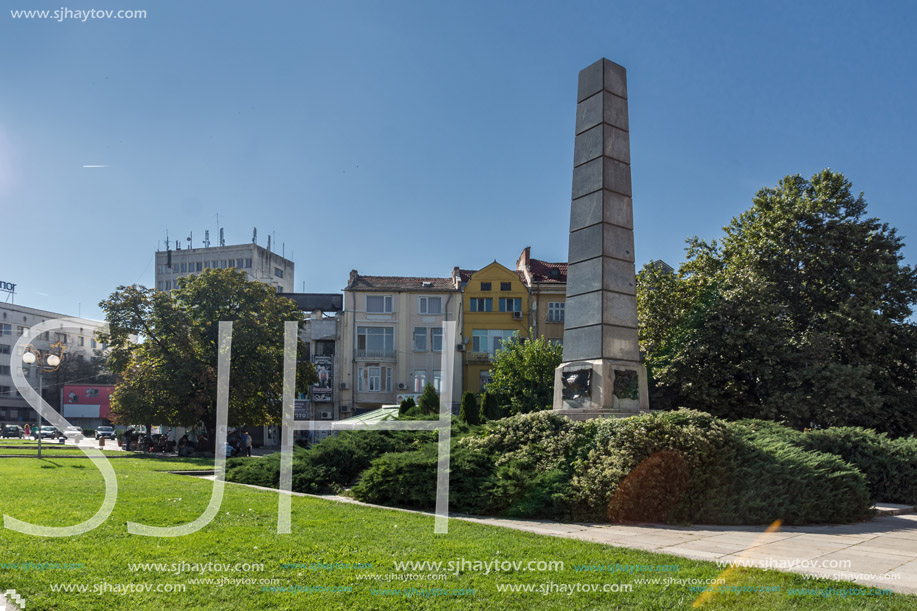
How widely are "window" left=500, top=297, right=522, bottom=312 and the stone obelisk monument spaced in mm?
31729

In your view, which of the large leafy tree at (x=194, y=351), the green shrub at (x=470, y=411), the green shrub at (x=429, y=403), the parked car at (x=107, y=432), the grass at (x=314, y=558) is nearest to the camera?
the grass at (x=314, y=558)

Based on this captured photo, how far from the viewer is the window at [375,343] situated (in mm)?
47625

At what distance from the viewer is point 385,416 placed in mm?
21203

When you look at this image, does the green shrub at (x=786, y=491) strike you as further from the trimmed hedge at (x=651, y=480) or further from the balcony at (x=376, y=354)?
the balcony at (x=376, y=354)

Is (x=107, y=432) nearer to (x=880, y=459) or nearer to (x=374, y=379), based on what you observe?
(x=374, y=379)

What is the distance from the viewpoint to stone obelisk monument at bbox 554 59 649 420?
535 inches

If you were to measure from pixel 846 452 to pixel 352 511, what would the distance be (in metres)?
10.5

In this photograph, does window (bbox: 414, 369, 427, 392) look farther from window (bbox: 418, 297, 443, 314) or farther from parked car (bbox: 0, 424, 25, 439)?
parked car (bbox: 0, 424, 25, 439)

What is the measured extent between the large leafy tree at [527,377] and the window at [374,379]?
31.3 feet

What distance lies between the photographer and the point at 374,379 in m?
47.5

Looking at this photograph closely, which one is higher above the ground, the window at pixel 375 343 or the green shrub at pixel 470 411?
the window at pixel 375 343

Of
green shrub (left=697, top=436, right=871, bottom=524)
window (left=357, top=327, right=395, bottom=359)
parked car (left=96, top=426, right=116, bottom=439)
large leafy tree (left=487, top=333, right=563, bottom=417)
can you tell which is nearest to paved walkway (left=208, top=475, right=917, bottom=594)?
green shrub (left=697, top=436, right=871, bottom=524)

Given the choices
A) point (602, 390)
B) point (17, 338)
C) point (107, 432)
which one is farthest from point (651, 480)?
point (17, 338)

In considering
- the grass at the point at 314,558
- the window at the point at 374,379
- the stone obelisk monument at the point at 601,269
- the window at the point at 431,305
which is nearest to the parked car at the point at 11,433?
the window at the point at 374,379
